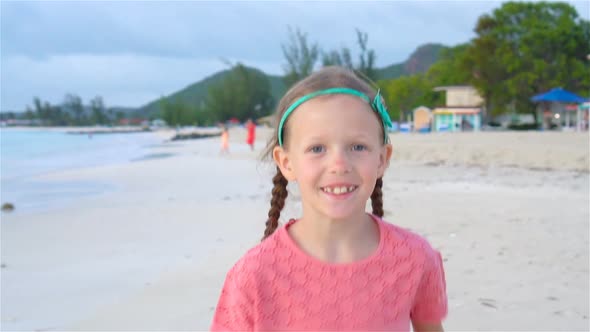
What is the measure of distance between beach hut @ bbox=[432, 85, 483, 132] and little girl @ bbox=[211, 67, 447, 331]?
34397 mm

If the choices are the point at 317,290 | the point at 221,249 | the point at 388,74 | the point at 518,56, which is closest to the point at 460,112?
the point at 518,56

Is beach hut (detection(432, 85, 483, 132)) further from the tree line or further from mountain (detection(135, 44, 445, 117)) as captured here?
mountain (detection(135, 44, 445, 117))

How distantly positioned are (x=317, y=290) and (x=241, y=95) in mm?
83586

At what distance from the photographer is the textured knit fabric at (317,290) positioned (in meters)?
1.49

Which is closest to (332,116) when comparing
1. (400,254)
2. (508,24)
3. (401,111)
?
(400,254)

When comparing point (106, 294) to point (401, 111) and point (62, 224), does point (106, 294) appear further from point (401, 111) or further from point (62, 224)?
point (401, 111)

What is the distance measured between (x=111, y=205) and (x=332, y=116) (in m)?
7.84

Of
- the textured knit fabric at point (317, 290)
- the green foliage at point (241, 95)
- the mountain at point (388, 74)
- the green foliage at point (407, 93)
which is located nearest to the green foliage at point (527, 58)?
the green foliage at point (407, 93)

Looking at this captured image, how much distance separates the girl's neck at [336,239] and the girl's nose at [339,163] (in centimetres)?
15

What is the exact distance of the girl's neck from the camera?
5.09 ft

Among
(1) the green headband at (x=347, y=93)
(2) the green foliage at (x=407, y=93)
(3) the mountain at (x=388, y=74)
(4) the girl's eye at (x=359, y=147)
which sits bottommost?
(4) the girl's eye at (x=359, y=147)

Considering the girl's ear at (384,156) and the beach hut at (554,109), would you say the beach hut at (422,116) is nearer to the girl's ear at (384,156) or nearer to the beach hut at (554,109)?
the beach hut at (554,109)

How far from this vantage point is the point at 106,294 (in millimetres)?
4027

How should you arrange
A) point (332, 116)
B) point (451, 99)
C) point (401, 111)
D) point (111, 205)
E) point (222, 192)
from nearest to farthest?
point (332, 116), point (111, 205), point (222, 192), point (451, 99), point (401, 111)
